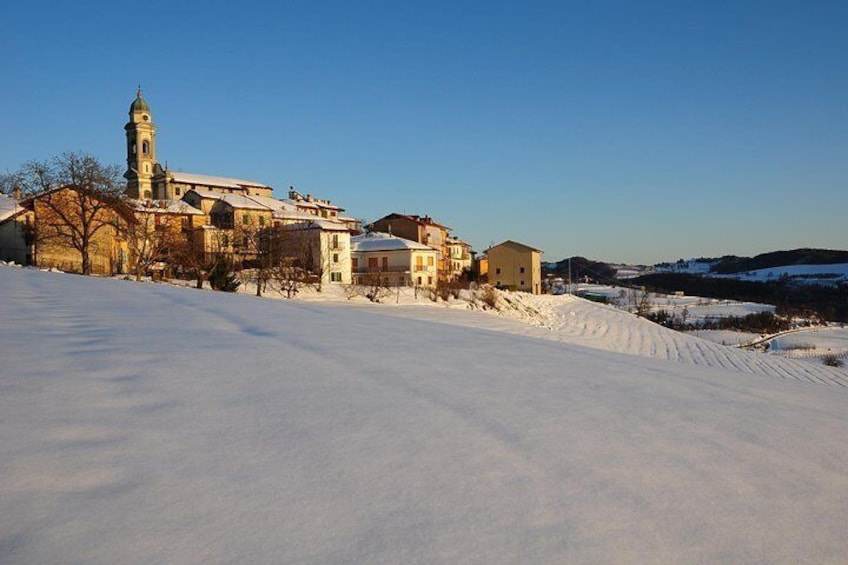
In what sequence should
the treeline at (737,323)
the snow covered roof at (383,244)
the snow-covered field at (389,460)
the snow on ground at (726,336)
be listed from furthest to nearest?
the treeline at (737,323), the snow covered roof at (383,244), the snow on ground at (726,336), the snow-covered field at (389,460)

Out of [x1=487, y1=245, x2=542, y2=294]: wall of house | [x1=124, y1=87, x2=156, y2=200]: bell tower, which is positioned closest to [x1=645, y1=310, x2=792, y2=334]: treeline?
[x1=487, y1=245, x2=542, y2=294]: wall of house

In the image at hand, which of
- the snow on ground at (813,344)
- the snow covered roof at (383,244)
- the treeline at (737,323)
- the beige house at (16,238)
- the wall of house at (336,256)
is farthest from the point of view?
the treeline at (737,323)

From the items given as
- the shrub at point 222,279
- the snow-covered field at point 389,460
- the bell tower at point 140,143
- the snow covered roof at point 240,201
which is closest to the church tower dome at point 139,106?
the bell tower at point 140,143

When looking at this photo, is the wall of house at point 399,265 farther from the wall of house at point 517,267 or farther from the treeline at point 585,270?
the treeline at point 585,270

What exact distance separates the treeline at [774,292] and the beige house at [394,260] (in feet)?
132

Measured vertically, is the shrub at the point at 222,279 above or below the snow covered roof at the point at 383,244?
below

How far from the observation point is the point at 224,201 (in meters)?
51.9

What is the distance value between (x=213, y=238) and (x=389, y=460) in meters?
38.8

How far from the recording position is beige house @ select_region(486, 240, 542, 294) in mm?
62875

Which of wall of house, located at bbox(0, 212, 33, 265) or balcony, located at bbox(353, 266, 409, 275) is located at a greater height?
wall of house, located at bbox(0, 212, 33, 265)

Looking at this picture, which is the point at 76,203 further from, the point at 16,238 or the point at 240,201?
the point at 240,201

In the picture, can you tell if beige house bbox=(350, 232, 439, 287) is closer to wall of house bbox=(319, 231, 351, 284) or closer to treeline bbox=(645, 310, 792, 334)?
wall of house bbox=(319, 231, 351, 284)

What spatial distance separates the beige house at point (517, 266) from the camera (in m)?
62.9

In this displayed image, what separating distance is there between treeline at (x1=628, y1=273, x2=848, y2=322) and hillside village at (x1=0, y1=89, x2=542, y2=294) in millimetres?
37991
